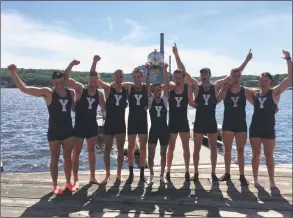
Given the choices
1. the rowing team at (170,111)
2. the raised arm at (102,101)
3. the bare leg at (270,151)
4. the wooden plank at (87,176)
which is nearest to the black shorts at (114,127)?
the rowing team at (170,111)

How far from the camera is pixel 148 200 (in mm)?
5207

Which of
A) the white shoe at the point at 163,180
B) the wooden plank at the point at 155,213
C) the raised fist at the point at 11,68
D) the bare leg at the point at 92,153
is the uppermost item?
the raised fist at the point at 11,68

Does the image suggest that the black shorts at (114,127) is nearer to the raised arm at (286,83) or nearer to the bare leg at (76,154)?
the bare leg at (76,154)

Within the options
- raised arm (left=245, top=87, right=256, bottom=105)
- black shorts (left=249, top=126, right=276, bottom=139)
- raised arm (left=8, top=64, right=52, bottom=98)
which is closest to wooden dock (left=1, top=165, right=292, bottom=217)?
black shorts (left=249, top=126, right=276, bottom=139)

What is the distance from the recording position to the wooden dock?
15.6 feet

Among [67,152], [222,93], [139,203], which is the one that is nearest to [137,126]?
[67,152]

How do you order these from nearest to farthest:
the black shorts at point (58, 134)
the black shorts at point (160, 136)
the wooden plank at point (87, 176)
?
the black shorts at point (58, 134) → the black shorts at point (160, 136) → the wooden plank at point (87, 176)

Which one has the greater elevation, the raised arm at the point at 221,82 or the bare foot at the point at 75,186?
the raised arm at the point at 221,82

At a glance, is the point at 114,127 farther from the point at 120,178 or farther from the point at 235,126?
the point at 235,126

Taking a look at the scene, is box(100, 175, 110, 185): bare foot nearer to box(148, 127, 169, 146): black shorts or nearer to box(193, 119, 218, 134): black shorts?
box(148, 127, 169, 146): black shorts

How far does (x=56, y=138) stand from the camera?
17.5 ft

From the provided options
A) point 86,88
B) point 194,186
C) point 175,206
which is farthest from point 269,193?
point 86,88

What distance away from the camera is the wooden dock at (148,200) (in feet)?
15.6

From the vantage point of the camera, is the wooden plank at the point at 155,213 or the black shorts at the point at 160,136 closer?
the wooden plank at the point at 155,213
